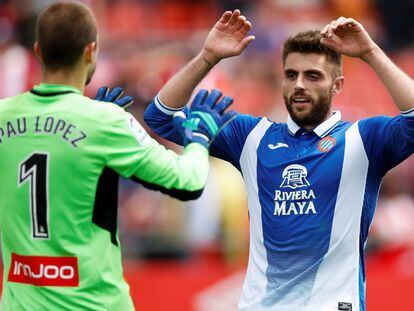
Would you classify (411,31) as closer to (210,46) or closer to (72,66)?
(210,46)

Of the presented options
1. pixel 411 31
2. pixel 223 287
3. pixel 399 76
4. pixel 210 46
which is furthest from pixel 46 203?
pixel 411 31

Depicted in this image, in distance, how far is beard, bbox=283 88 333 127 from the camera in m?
6.54

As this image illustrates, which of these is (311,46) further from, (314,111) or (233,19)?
(233,19)

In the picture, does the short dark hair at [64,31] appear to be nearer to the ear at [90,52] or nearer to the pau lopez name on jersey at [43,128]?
the ear at [90,52]

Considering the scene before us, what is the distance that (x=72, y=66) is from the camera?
539cm

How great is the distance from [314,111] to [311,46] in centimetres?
39

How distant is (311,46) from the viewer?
21.6 ft

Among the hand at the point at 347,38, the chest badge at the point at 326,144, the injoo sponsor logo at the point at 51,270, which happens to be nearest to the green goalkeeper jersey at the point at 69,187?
the injoo sponsor logo at the point at 51,270

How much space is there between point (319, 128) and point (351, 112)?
317 inches

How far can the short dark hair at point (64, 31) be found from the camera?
17.4 ft

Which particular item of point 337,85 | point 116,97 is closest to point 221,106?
point 116,97

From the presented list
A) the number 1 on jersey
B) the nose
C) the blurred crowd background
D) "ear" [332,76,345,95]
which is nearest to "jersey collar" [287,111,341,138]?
"ear" [332,76,345,95]

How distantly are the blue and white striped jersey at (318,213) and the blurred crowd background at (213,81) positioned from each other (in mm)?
3624

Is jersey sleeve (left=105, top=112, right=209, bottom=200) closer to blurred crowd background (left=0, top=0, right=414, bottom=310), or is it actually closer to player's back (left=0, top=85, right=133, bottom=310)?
player's back (left=0, top=85, right=133, bottom=310)
